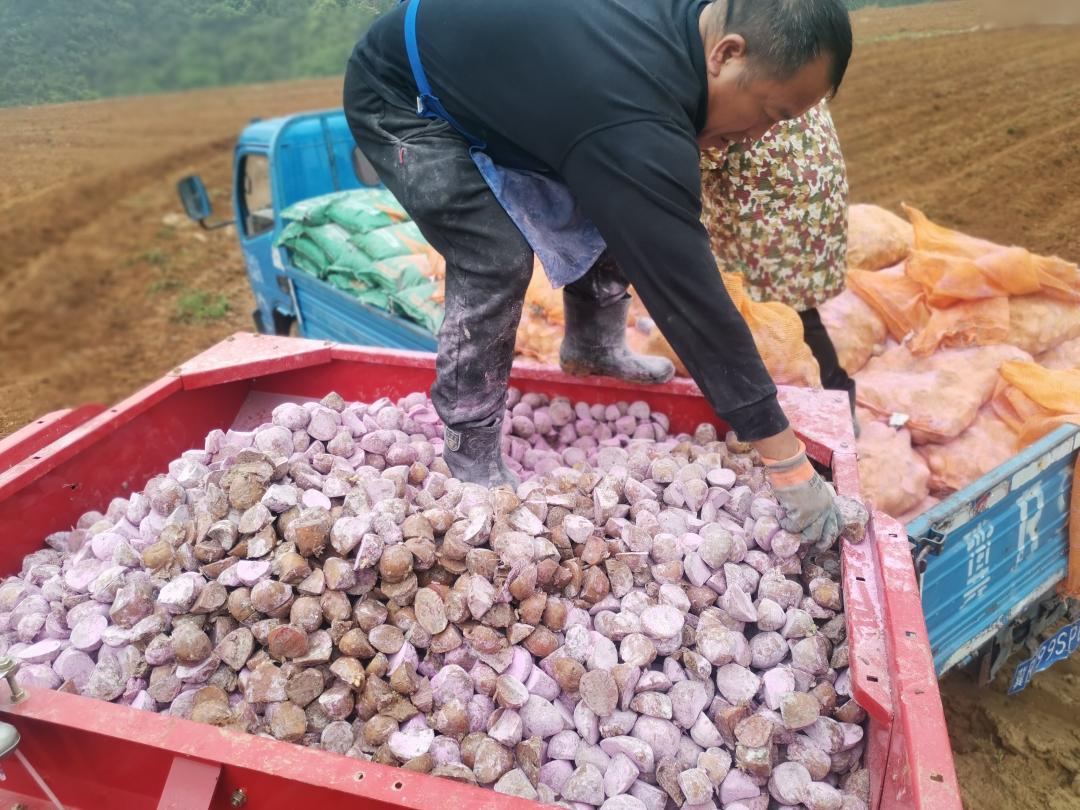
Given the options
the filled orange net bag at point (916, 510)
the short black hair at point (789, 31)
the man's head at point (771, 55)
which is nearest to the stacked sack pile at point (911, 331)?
the filled orange net bag at point (916, 510)

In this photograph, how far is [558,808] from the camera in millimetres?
1189

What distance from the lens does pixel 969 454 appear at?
2.69 m

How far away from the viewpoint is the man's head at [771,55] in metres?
1.49

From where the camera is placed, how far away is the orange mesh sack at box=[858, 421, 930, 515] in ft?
8.41

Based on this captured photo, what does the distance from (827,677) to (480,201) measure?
1330 mm

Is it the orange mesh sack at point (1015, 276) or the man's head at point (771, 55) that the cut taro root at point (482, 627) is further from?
the orange mesh sack at point (1015, 276)

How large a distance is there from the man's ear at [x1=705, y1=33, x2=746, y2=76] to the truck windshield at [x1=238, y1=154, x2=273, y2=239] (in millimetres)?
3531

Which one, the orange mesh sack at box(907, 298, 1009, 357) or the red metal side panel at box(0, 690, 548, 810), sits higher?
the red metal side panel at box(0, 690, 548, 810)

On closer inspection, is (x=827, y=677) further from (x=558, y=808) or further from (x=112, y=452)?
(x=112, y=452)

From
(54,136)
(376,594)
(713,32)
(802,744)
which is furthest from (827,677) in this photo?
(54,136)

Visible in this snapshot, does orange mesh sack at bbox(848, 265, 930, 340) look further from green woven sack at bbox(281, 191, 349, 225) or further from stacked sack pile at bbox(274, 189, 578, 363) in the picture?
green woven sack at bbox(281, 191, 349, 225)

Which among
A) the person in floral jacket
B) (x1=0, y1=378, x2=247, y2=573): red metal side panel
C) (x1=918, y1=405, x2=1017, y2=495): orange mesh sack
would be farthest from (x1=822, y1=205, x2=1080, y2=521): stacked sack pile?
(x1=0, y1=378, x2=247, y2=573): red metal side panel

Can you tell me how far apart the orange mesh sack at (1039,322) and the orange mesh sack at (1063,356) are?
34mm

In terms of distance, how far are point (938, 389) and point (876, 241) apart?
999 mm
